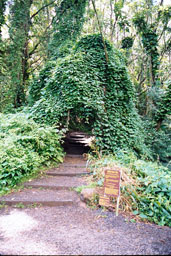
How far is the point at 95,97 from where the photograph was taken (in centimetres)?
593

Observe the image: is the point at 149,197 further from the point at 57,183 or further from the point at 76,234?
the point at 57,183

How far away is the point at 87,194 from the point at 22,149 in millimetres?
2235

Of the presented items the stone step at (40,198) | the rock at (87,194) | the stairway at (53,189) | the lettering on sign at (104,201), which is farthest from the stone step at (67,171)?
the lettering on sign at (104,201)

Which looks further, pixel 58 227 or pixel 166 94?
pixel 166 94

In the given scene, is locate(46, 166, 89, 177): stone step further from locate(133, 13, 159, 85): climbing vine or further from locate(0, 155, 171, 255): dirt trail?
locate(133, 13, 159, 85): climbing vine

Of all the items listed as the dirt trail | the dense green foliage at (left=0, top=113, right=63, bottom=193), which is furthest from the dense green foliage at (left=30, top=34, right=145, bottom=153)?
the dirt trail

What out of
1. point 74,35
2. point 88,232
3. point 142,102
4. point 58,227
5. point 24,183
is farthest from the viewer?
point 142,102

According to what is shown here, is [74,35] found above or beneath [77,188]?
above

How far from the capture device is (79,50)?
6.87 m

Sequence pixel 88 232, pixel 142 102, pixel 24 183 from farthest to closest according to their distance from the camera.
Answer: pixel 142 102 → pixel 24 183 → pixel 88 232

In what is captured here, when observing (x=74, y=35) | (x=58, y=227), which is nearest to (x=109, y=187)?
(x=58, y=227)

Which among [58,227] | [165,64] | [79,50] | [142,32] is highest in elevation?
[142,32]

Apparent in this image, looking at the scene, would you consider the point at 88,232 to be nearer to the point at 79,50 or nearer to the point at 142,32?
the point at 79,50

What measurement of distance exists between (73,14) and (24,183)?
30.3 feet
